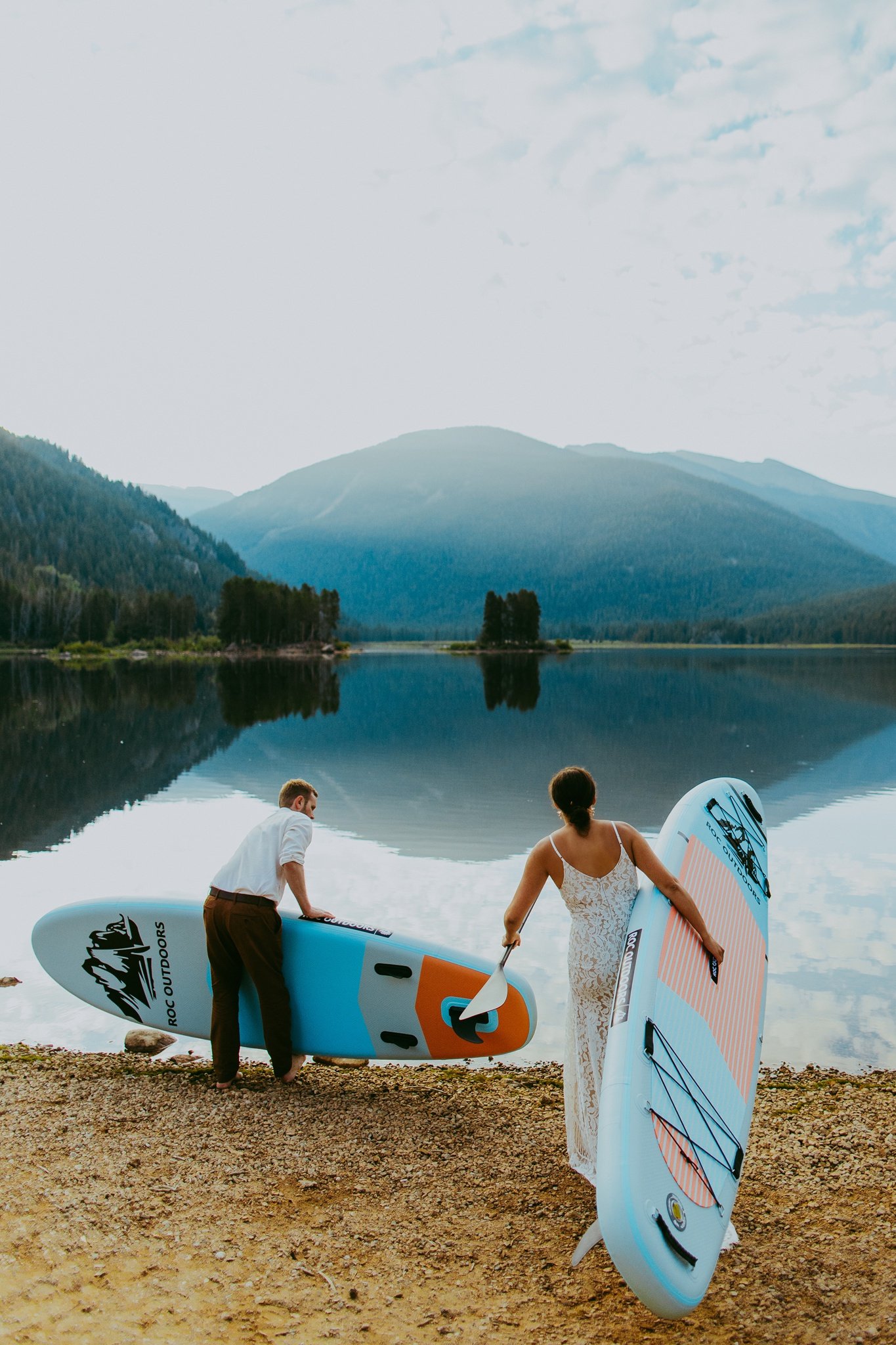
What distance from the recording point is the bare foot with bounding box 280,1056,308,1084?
20.7 feet

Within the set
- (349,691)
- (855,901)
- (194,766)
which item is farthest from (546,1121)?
(349,691)

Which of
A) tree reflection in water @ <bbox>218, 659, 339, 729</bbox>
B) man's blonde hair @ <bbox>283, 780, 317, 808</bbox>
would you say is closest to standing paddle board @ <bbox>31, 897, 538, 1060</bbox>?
man's blonde hair @ <bbox>283, 780, 317, 808</bbox>

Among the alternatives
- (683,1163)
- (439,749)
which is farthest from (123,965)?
(439,749)

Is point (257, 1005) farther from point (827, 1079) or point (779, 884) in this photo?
point (779, 884)

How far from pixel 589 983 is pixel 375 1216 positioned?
5.01ft

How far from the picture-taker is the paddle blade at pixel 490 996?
5.61 m

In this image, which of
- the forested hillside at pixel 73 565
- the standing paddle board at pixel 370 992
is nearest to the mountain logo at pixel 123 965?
the standing paddle board at pixel 370 992

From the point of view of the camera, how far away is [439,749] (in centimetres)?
2555

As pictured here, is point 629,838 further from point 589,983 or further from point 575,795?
point 589,983

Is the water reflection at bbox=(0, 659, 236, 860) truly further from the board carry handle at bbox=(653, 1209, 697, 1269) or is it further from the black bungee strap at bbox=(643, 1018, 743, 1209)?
the board carry handle at bbox=(653, 1209, 697, 1269)

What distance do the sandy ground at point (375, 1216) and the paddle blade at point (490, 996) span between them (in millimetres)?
698

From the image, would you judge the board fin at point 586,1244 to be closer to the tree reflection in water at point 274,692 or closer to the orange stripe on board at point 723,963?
the orange stripe on board at point 723,963

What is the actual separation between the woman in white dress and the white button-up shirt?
1697 mm

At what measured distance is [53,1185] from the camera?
4.86 meters
